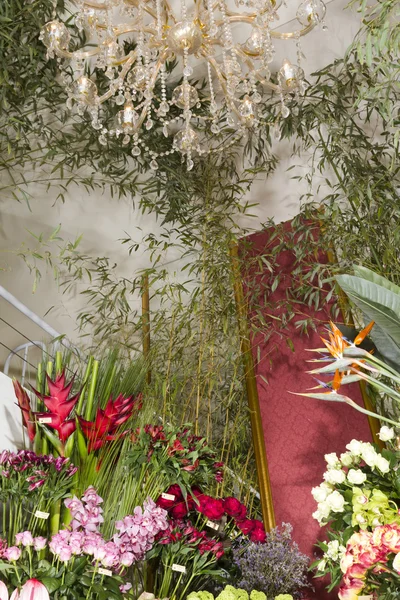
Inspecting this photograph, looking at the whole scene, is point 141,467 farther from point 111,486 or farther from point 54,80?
point 54,80

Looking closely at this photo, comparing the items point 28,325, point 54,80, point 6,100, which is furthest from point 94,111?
point 28,325

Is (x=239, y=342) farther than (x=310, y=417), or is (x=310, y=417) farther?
(x=239, y=342)

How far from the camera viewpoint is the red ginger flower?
97.3 inches

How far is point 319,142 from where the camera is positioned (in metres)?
4.20

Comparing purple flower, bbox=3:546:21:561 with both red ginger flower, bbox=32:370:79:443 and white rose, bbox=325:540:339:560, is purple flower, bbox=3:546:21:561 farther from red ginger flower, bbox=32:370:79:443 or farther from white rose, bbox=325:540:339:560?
white rose, bbox=325:540:339:560

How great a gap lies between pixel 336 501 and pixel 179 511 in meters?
0.59

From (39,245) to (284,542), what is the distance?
3.05 meters

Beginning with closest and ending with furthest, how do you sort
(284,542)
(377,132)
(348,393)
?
(284,542) < (348,393) < (377,132)

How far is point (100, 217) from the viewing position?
5.25 m

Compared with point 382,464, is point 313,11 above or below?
above

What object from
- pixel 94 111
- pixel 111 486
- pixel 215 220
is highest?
pixel 215 220

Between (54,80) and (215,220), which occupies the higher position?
(54,80)

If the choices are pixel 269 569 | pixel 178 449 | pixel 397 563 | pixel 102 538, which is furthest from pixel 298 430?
pixel 397 563

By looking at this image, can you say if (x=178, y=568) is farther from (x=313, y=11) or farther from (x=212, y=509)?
(x=313, y=11)
